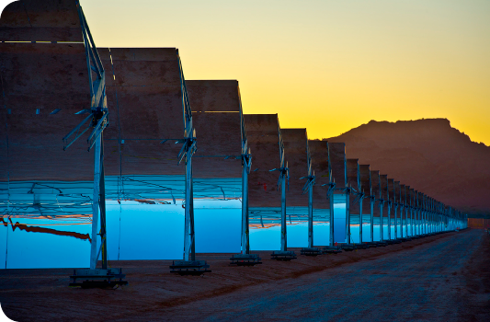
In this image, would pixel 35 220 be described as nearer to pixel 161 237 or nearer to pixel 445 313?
pixel 161 237

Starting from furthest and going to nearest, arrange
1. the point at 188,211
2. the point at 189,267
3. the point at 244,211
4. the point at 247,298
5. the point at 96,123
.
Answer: the point at 244,211 < the point at 188,211 < the point at 189,267 < the point at 247,298 < the point at 96,123

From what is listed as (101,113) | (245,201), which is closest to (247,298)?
(101,113)

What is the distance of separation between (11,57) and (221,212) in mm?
20483

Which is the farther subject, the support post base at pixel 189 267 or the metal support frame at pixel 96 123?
the support post base at pixel 189 267

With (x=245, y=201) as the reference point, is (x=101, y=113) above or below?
above

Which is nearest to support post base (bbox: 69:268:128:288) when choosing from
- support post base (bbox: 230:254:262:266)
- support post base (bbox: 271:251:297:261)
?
support post base (bbox: 230:254:262:266)

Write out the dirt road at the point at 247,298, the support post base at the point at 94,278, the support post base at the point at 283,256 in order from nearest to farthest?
the dirt road at the point at 247,298, the support post base at the point at 94,278, the support post base at the point at 283,256

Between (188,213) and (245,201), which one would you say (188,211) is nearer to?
(188,213)

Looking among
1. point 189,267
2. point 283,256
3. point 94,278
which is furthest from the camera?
point 283,256

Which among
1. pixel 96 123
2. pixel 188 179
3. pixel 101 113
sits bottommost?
pixel 188 179

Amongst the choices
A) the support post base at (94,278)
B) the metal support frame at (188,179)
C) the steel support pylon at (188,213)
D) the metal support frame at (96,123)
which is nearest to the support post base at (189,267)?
the metal support frame at (188,179)

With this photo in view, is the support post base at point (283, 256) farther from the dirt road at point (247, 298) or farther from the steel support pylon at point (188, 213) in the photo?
the steel support pylon at point (188, 213)

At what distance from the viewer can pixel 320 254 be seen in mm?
54844

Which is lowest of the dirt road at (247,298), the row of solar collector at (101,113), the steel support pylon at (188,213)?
the dirt road at (247,298)
